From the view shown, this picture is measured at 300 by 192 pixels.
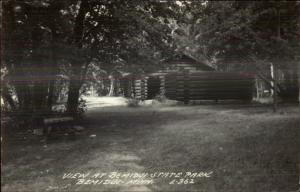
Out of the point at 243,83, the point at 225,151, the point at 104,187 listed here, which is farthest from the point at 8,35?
the point at 243,83

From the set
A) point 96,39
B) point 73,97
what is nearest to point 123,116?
point 73,97

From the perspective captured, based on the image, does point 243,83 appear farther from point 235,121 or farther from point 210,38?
point 235,121

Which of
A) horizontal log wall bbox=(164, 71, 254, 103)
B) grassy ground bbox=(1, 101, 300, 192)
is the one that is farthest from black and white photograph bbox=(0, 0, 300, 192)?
horizontal log wall bbox=(164, 71, 254, 103)

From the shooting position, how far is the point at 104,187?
22.6 feet

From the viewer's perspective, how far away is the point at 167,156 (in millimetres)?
9141

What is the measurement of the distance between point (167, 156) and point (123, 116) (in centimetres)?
869

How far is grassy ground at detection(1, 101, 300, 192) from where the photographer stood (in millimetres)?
7059

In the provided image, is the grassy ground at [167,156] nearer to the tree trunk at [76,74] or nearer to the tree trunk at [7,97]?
the tree trunk at [76,74]

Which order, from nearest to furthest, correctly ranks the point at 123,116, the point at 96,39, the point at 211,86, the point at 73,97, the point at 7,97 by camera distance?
1. the point at 7,97
2. the point at 96,39
3. the point at 73,97
4. the point at 123,116
5. the point at 211,86

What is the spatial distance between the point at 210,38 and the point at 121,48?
29.1 ft

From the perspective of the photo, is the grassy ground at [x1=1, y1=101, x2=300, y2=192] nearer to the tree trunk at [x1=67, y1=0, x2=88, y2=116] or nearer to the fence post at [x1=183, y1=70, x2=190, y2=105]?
the tree trunk at [x1=67, y1=0, x2=88, y2=116]

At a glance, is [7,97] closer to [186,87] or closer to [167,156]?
[167,156]

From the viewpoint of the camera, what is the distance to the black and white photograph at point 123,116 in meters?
7.56

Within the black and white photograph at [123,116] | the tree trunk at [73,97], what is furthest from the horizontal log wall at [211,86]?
the tree trunk at [73,97]
